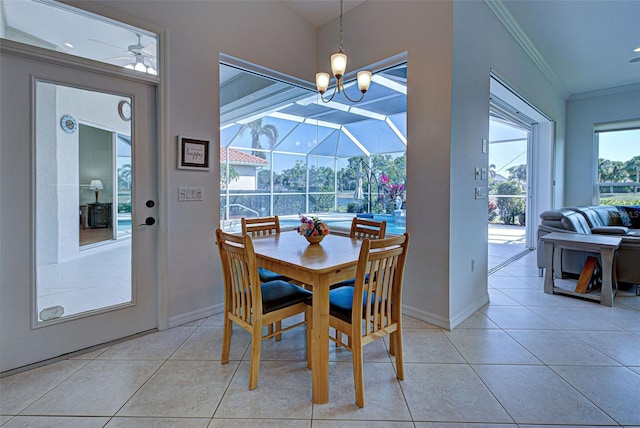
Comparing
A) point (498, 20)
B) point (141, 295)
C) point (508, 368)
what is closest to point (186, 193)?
point (141, 295)

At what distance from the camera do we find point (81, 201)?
88.4 inches

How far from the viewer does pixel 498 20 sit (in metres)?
3.23

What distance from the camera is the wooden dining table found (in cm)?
167

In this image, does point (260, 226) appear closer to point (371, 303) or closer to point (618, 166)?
point (371, 303)

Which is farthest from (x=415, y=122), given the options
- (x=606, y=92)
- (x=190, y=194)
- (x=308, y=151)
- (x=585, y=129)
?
(x=606, y=92)

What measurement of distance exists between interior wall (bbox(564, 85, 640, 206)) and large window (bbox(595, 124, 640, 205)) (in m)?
0.15

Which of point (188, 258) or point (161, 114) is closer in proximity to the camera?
point (161, 114)

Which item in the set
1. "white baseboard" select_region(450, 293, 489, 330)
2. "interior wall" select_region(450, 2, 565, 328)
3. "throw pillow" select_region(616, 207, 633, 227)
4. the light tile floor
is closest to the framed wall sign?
the light tile floor

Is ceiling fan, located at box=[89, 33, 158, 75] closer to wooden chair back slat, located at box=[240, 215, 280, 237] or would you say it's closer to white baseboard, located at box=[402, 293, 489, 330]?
wooden chair back slat, located at box=[240, 215, 280, 237]

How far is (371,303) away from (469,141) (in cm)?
190

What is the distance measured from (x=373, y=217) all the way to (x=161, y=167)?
279 cm

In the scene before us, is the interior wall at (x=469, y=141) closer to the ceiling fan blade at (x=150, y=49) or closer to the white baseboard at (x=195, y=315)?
the white baseboard at (x=195, y=315)

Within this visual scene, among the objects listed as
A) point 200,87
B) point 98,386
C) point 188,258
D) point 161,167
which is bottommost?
point 98,386

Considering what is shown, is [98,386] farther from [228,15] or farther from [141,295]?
[228,15]
